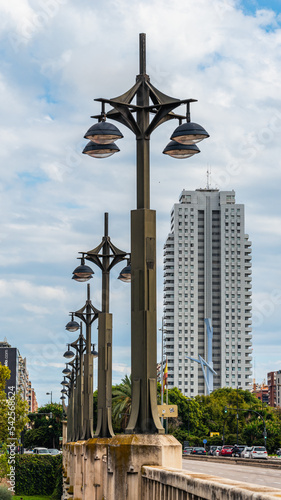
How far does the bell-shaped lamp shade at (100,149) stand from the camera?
12828 millimetres

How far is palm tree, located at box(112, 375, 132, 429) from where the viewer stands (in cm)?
7994

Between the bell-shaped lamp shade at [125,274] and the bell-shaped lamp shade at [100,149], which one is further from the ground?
the bell-shaped lamp shade at [100,149]

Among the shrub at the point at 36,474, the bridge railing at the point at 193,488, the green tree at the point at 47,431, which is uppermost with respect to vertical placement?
the bridge railing at the point at 193,488

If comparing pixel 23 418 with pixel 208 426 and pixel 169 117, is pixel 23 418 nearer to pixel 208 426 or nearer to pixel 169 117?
pixel 208 426

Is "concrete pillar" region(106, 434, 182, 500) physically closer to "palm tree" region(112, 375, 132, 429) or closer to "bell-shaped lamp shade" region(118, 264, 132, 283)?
A: "bell-shaped lamp shade" region(118, 264, 132, 283)

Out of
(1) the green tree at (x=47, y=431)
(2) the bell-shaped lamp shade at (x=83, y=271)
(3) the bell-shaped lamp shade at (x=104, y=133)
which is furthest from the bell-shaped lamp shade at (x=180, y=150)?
(1) the green tree at (x=47, y=431)

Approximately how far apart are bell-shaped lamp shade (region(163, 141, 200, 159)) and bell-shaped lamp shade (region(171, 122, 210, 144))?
19 centimetres

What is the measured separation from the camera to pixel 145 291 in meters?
11.4

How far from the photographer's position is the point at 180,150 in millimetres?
12344

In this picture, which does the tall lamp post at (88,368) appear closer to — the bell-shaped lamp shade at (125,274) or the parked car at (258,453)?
the bell-shaped lamp shade at (125,274)

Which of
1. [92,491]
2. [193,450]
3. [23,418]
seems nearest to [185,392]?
[193,450]

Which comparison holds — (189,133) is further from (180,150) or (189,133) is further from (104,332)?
(104,332)

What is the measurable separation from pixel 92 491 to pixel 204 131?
13.3 meters

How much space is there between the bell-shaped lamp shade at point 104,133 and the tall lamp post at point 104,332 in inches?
457
